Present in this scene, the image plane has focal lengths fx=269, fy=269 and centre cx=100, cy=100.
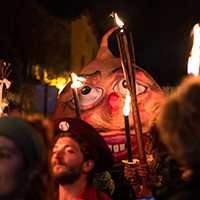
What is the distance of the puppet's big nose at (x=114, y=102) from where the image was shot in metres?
3.16

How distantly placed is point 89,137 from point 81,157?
153mm

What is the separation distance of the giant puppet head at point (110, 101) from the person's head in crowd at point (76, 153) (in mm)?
1104

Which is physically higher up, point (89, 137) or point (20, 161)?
point (89, 137)

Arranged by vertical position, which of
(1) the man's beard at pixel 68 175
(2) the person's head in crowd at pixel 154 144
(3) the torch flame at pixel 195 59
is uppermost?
A: (3) the torch flame at pixel 195 59

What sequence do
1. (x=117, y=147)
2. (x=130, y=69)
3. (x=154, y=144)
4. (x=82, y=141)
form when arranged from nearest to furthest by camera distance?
(x=82, y=141) → (x=130, y=69) → (x=154, y=144) → (x=117, y=147)

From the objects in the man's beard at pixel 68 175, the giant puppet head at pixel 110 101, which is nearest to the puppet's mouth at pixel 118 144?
the giant puppet head at pixel 110 101

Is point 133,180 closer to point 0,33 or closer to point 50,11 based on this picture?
point 0,33

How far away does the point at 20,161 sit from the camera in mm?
1382

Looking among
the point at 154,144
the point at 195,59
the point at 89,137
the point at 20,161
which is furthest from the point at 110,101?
the point at 20,161

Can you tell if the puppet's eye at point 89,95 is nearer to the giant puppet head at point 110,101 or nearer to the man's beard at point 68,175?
the giant puppet head at point 110,101

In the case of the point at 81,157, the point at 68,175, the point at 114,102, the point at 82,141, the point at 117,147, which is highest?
the point at 114,102

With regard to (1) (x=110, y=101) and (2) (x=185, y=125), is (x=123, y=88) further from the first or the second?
(2) (x=185, y=125)

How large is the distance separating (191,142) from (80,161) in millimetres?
906

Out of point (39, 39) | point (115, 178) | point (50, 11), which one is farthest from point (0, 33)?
point (115, 178)
